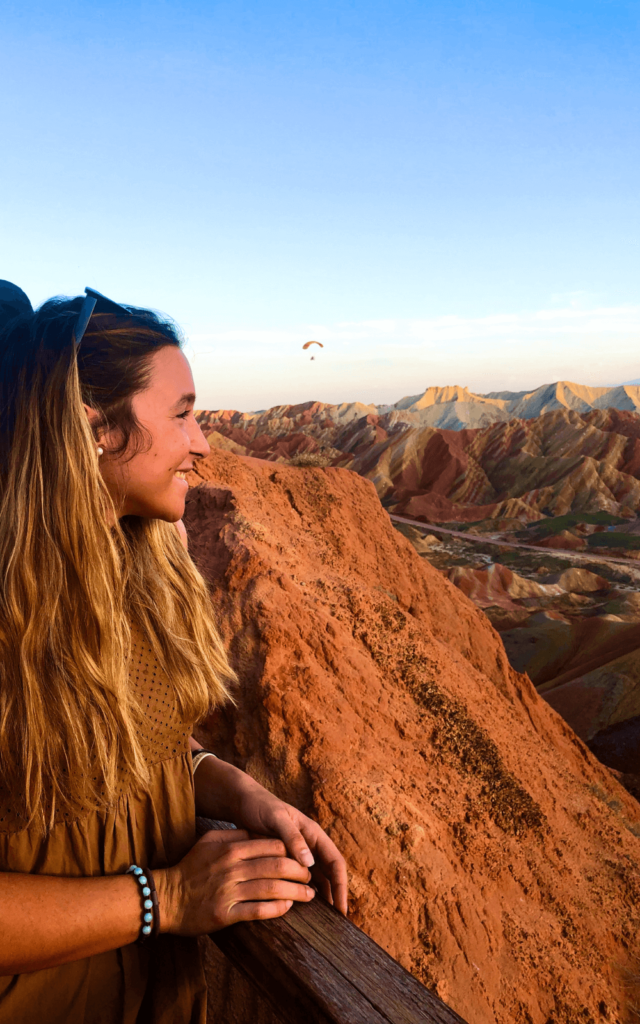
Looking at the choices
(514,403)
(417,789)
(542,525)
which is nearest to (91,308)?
(417,789)

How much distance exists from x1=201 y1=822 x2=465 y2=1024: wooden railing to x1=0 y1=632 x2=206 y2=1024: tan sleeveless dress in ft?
0.65

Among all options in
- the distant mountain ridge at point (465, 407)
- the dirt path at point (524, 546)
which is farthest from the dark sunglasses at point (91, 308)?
the distant mountain ridge at point (465, 407)

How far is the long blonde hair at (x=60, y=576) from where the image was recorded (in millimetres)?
1100

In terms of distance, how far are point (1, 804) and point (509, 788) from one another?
3.22 m

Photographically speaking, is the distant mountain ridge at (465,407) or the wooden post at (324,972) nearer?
the wooden post at (324,972)

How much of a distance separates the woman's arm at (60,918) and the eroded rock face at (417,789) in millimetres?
1528

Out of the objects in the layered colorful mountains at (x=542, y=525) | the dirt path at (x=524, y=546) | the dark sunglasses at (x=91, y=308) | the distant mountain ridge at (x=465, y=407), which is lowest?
the dirt path at (x=524, y=546)

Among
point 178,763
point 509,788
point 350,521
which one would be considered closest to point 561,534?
point 350,521

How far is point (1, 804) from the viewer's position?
3.55 ft

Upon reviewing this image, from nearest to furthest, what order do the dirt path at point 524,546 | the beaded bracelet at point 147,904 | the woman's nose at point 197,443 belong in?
1. the beaded bracelet at point 147,904
2. the woman's nose at point 197,443
3. the dirt path at point 524,546

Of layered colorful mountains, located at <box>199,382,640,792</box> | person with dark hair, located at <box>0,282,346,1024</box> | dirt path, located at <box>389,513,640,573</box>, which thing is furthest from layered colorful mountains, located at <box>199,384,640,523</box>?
person with dark hair, located at <box>0,282,346,1024</box>

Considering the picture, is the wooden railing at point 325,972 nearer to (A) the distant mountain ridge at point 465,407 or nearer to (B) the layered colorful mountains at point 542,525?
(B) the layered colorful mountains at point 542,525

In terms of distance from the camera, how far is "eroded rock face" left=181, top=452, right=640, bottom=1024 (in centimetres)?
248

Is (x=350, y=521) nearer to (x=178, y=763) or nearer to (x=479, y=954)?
(x=479, y=954)
